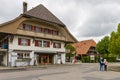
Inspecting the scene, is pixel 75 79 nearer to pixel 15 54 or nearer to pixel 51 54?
pixel 15 54

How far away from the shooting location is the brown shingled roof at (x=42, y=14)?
4031 centimetres

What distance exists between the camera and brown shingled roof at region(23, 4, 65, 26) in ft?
132

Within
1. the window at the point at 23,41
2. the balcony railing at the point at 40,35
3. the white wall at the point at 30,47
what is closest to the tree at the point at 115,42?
the balcony railing at the point at 40,35

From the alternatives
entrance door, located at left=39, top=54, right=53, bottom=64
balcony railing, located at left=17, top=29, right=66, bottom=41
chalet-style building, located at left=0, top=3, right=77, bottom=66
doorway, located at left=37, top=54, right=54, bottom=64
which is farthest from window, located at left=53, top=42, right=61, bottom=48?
entrance door, located at left=39, top=54, right=53, bottom=64

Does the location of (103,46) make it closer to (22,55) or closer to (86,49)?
(86,49)

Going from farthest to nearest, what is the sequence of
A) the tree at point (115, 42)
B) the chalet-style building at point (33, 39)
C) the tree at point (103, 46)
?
the tree at point (103, 46), the chalet-style building at point (33, 39), the tree at point (115, 42)

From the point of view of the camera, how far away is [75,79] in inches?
707

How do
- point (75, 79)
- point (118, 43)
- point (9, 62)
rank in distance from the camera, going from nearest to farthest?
point (75, 79) → point (118, 43) → point (9, 62)

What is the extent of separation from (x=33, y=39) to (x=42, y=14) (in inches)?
224

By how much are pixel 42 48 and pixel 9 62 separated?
8.34 metres

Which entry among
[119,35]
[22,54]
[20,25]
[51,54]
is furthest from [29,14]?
[119,35]

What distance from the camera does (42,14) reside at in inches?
1694

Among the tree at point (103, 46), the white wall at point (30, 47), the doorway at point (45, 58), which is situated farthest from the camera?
the tree at point (103, 46)

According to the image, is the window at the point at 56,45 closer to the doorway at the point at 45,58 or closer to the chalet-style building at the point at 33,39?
the chalet-style building at the point at 33,39
